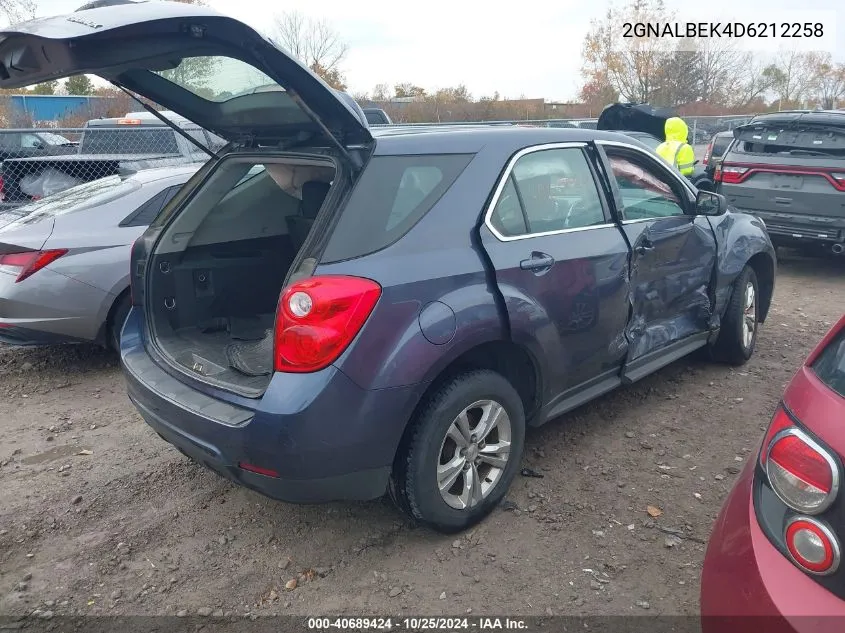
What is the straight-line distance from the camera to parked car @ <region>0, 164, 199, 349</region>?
15.4 ft

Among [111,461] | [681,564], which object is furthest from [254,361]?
[681,564]

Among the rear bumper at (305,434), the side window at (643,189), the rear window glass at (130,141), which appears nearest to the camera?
the rear bumper at (305,434)

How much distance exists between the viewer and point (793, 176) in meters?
7.56

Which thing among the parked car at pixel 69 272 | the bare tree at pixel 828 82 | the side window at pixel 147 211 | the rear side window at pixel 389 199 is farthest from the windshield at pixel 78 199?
the bare tree at pixel 828 82

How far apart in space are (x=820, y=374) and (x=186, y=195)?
3.02 metres

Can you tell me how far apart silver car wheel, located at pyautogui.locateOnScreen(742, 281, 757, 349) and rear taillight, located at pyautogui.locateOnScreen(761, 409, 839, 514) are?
3337 mm

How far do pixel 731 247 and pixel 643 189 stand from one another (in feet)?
3.40

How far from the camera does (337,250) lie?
8.66ft

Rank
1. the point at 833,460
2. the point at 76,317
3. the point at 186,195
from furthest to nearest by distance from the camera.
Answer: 1. the point at 76,317
2. the point at 186,195
3. the point at 833,460

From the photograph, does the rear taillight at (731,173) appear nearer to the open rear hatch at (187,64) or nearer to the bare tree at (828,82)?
the open rear hatch at (187,64)

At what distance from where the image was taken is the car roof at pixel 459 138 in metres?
2.94

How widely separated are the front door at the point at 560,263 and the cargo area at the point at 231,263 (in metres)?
0.91

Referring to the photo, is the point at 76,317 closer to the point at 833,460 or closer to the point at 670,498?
the point at 670,498

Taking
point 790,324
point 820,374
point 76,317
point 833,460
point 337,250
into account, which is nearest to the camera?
point 833,460
